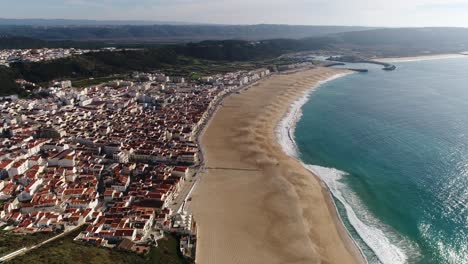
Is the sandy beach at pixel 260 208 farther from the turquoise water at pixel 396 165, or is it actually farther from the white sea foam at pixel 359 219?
the turquoise water at pixel 396 165

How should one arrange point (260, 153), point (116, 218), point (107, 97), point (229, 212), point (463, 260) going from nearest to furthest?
1. point (463, 260)
2. point (116, 218)
3. point (229, 212)
4. point (260, 153)
5. point (107, 97)

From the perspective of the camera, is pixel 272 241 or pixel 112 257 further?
pixel 272 241

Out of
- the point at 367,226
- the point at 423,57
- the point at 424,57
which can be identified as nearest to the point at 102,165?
the point at 367,226

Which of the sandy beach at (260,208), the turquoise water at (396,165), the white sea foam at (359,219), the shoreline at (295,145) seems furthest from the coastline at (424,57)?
the white sea foam at (359,219)

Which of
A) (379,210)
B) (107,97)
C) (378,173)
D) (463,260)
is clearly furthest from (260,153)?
(107,97)

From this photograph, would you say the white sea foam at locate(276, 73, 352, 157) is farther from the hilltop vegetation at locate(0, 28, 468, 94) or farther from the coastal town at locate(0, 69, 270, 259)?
the hilltop vegetation at locate(0, 28, 468, 94)

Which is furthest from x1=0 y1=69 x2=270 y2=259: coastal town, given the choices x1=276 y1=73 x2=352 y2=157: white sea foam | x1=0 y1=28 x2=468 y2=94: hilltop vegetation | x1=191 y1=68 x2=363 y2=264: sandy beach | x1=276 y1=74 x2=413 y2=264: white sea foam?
x1=0 y1=28 x2=468 y2=94: hilltop vegetation

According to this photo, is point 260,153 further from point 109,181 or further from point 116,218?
point 116,218
